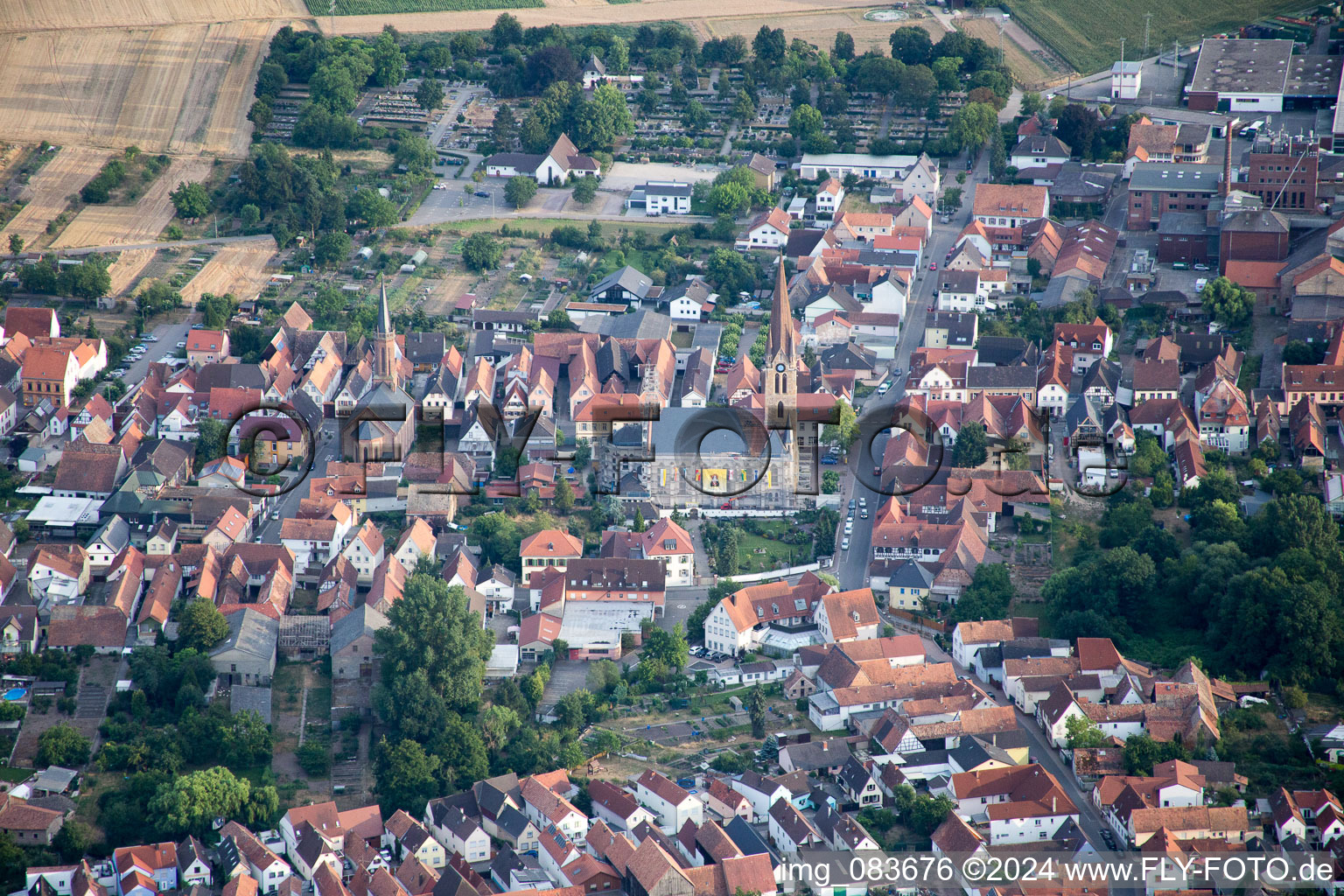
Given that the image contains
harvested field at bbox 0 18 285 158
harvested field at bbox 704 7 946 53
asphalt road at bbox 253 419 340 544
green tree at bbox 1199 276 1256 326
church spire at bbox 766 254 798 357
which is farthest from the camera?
harvested field at bbox 704 7 946 53

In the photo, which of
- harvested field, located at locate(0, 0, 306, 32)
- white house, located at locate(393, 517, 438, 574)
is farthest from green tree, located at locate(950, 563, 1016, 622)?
harvested field, located at locate(0, 0, 306, 32)

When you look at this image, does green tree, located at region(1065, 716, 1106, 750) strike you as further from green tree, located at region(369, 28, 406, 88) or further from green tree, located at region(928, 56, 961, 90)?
green tree, located at region(369, 28, 406, 88)

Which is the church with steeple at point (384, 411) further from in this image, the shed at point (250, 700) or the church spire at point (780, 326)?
the shed at point (250, 700)

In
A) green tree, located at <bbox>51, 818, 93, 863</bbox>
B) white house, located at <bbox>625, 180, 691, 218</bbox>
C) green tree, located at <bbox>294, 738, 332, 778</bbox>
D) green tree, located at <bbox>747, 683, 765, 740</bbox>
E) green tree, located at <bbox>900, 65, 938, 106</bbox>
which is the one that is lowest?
green tree, located at <bbox>51, 818, 93, 863</bbox>

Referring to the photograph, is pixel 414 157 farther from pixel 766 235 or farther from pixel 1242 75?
pixel 1242 75

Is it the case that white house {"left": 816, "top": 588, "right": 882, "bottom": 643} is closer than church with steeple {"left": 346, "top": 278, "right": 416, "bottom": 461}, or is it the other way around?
white house {"left": 816, "top": 588, "right": 882, "bottom": 643}

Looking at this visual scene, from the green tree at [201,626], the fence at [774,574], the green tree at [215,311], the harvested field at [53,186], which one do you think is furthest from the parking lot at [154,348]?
the fence at [774,574]

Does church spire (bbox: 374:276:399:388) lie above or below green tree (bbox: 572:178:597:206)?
below

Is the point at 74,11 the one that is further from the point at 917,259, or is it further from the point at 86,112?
the point at 917,259
